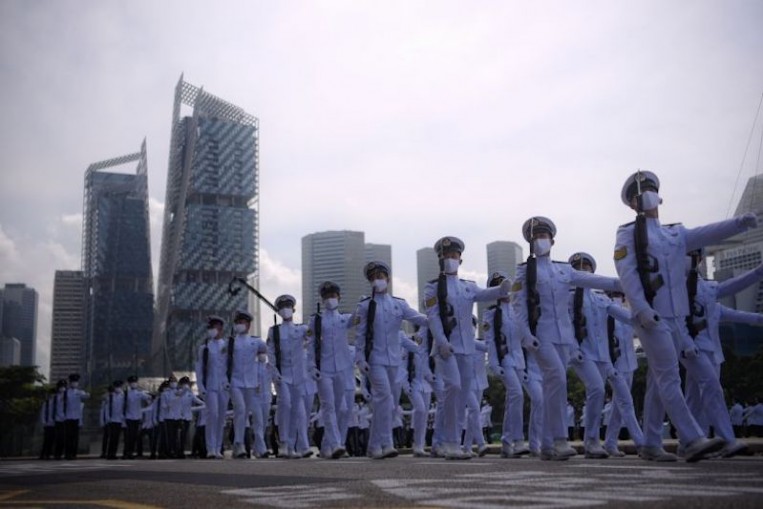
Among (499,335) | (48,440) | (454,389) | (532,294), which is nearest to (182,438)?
(48,440)

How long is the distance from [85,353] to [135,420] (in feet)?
501

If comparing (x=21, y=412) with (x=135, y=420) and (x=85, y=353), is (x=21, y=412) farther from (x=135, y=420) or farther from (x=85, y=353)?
(x=85, y=353)

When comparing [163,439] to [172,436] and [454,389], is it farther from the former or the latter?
[454,389]

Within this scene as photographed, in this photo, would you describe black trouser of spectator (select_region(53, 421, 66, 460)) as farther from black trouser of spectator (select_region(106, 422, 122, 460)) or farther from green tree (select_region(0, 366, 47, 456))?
green tree (select_region(0, 366, 47, 456))

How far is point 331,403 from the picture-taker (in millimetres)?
13352

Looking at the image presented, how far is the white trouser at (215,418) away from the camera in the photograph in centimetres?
1675

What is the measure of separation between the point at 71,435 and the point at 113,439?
1140 mm

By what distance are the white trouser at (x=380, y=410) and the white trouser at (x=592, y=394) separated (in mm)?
2979

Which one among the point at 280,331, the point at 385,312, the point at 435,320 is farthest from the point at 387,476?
the point at 280,331

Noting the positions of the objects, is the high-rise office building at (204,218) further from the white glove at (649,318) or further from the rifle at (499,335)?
the white glove at (649,318)

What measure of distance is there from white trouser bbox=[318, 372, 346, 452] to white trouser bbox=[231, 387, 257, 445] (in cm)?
258

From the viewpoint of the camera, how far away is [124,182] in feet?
607

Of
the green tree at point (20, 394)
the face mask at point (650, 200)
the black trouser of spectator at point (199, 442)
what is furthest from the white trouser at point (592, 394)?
the green tree at point (20, 394)

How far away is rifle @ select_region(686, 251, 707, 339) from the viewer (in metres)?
8.66
